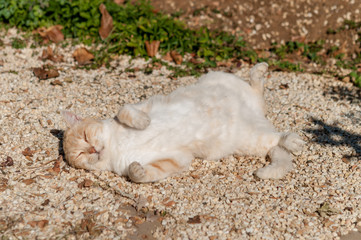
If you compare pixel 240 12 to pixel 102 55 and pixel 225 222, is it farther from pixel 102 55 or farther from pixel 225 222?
pixel 225 222

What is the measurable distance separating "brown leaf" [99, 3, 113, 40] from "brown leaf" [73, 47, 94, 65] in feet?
1.40

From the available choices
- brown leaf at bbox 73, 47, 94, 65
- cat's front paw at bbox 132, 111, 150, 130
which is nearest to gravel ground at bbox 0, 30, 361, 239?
cat's front paw at bbox 132, 111, 150, 130

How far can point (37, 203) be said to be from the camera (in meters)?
3.94

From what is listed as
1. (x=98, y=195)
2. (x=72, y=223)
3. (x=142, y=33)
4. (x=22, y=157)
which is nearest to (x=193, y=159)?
(x=98, y=195)

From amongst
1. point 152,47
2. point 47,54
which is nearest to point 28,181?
point 47,54

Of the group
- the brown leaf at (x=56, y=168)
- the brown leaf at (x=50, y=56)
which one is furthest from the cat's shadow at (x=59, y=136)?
the brown leaf at (x=50, y=56)

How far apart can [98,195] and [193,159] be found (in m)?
1.12

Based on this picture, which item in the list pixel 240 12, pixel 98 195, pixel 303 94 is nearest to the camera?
pixel 98 195

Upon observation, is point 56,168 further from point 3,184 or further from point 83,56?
point 83,56

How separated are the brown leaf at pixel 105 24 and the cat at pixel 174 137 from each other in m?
2.69

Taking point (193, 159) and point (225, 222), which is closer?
point (225, 222)

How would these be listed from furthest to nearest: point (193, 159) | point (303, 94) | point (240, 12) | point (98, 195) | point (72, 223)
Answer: point (240, 12) → point (303, 94) → point (193, 159) → point (98, 195) → point (72, 223)

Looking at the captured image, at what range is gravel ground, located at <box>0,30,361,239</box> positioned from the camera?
144 inches

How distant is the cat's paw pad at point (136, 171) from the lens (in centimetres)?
387
